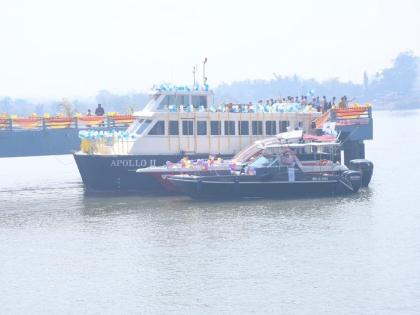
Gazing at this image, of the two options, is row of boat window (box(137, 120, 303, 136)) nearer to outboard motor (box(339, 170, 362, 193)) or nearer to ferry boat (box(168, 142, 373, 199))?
ferry boat (box(168, 142, 373, 199))

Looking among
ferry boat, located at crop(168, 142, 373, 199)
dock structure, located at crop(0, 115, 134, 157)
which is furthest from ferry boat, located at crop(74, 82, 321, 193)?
dock structure, located at crop(0, 115, 134, 157)

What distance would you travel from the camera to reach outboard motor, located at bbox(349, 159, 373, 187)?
55.5m

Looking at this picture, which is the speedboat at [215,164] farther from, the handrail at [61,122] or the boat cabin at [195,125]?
the handrail at [61,122]

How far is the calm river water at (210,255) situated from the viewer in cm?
3122

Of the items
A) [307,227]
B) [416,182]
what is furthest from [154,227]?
[416,182]

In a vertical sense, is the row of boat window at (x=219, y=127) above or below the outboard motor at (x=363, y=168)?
above

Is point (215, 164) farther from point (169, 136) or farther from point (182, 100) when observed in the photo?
point (182, 100)

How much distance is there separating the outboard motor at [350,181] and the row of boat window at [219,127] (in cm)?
665

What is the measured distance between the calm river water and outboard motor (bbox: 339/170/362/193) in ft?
2.83

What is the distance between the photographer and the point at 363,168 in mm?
55719

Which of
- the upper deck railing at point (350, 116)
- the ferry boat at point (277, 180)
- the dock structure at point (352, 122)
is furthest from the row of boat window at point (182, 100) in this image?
the dock structure at point (352, 122)

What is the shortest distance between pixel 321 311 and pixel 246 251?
27.7 feet

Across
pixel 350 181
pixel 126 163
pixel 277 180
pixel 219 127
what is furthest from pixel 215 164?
pixel 350 181

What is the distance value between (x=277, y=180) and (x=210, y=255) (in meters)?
14.4
